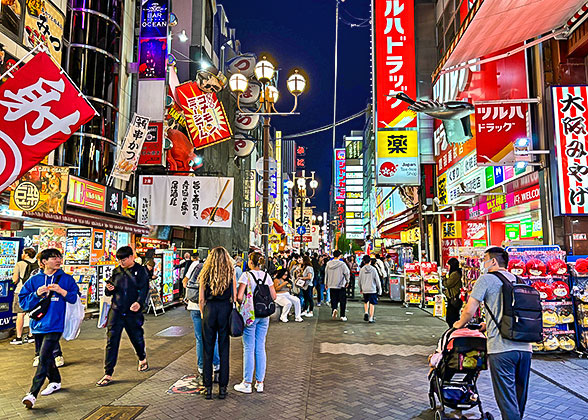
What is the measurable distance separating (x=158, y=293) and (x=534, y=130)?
11.4 m

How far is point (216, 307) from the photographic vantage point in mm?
5668

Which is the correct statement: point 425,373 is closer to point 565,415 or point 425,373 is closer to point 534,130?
point 565,415

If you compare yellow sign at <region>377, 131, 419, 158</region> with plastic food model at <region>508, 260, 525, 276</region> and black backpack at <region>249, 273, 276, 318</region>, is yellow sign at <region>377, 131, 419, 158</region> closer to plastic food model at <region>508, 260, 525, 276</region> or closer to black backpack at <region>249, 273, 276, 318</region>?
plastic food model at <region>508, 260, 525, 276</region>

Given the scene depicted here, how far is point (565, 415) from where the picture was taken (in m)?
4.95

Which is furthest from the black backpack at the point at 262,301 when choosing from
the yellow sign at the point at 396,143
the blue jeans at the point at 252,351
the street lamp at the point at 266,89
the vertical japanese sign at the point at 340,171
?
the vertical japanese sign at the point at 340,171

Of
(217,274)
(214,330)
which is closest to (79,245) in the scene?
(214,330)

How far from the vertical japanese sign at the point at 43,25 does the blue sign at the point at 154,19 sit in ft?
15.3

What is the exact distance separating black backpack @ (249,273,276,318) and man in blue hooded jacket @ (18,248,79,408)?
246 centimetres

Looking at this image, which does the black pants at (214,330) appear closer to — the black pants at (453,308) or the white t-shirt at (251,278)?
the white t-shirt at (251,278)

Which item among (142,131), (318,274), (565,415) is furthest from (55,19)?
(565,415)

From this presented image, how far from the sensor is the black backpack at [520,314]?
3.91 meters

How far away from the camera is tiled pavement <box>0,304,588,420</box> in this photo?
514 cm

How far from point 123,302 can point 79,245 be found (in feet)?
26.7

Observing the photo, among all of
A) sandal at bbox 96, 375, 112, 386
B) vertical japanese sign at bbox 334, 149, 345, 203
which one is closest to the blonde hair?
sandal at bbox 96, 375, 112, 386
